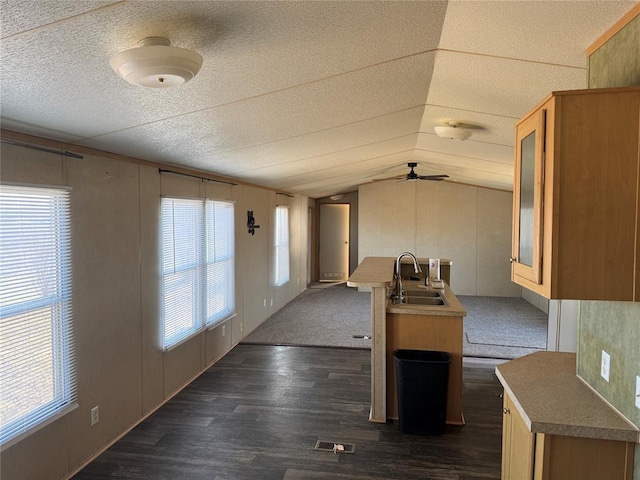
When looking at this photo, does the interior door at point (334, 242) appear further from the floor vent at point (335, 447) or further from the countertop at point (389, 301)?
the floor vent at point (335, 447)

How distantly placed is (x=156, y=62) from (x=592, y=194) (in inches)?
63.8

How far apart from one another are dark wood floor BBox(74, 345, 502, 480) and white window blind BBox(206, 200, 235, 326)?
89 cm

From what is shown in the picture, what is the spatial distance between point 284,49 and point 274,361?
13.1 ft

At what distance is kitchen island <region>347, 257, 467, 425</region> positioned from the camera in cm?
355

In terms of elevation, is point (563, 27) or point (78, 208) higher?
point (563, 27)

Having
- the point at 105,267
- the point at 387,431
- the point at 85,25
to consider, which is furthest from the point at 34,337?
the point at 387,431

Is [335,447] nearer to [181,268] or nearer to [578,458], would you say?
[578,458]

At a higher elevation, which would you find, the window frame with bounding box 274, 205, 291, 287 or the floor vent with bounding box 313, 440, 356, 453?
the window frame with bounding box 274, 205, 291, 287

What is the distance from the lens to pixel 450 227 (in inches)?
379

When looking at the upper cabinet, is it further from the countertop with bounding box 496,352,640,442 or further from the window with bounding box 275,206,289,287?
the window with bounding box 275,206,289,287

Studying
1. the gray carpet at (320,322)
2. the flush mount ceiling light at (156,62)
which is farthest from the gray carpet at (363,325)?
the flush mount ceiling light at (156,62)

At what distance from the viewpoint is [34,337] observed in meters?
2.51

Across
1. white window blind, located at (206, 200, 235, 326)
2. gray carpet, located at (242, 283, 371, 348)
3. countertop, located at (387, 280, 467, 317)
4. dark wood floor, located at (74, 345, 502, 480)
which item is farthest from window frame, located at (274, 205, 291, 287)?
countertop, located at (387, 280, 467, 317)

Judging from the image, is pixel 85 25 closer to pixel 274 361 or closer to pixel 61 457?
pixel 61 457
